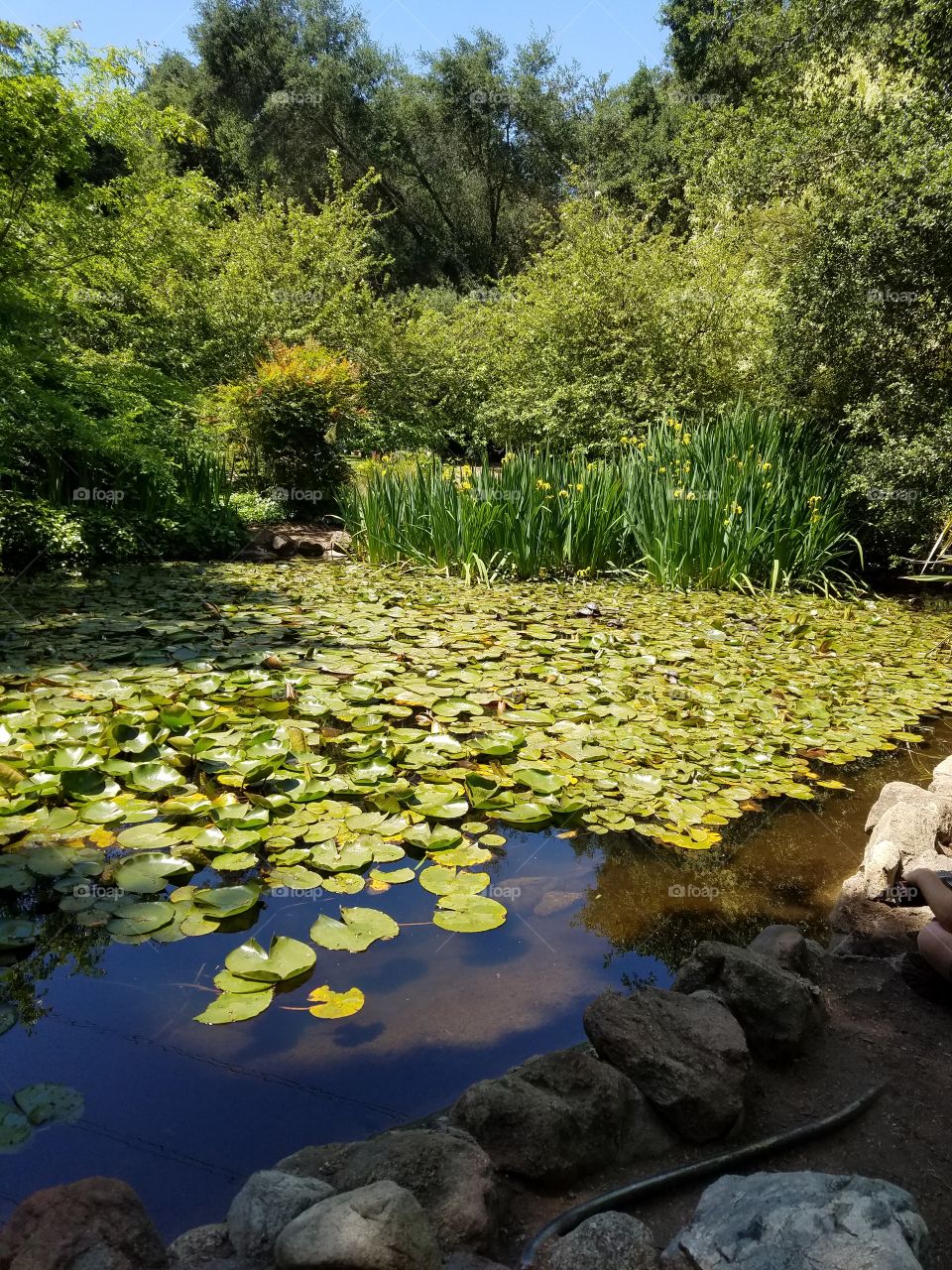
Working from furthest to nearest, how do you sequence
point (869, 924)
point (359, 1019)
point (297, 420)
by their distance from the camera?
point (297, 420) → point (869, 924) → point (359, 1019)

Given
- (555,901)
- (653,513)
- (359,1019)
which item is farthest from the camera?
(653,513)

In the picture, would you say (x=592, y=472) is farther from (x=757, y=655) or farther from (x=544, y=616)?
(x=757, y=655)

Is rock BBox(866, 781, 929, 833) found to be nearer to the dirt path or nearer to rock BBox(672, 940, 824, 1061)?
the dirt path

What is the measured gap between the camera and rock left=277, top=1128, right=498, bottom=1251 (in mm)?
1229

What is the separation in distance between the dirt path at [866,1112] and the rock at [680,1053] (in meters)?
0.07

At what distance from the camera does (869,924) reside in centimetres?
228

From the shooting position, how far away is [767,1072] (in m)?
1.71

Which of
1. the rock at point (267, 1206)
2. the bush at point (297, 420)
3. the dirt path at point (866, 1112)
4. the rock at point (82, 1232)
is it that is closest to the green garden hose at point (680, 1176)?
the dirt path at point (866, 1112)

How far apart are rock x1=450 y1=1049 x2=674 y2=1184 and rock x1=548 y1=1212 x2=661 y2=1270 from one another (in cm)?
20

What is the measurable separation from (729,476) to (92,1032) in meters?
5.90

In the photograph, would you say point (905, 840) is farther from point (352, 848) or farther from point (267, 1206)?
point (267, 1206)

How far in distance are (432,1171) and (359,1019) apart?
60cm

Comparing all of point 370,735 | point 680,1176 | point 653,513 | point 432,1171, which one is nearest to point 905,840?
point 680,1176

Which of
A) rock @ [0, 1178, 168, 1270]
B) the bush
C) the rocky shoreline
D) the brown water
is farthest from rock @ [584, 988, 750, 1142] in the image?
the bush
